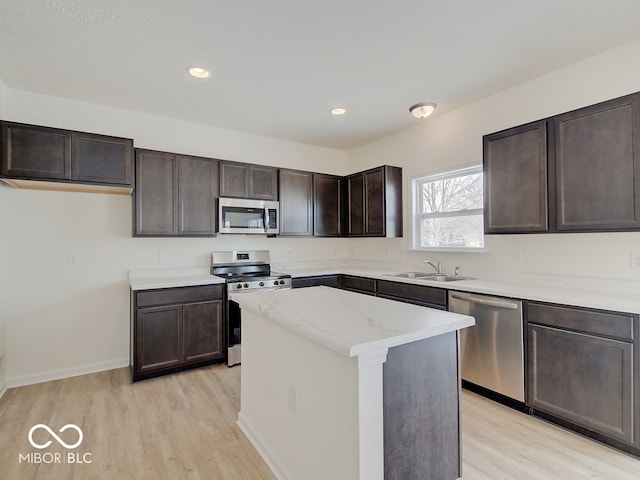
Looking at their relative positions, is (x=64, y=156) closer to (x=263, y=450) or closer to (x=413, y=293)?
(x=263, y=450)

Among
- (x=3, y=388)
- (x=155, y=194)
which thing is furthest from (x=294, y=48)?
(x=3, y=388)

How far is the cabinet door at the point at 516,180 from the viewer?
2.51 m

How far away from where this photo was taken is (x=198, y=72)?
8.79ft

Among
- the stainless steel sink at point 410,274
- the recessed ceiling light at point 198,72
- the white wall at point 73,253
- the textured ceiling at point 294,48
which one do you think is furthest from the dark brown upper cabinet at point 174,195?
the stainless steel sink at point 410,274

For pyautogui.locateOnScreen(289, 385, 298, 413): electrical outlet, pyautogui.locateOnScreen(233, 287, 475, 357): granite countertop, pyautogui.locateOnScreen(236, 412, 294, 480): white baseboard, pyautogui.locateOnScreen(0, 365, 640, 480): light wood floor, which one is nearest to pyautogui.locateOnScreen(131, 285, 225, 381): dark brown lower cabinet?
pyautogui.locateOnScreen(0, 365, 640, 480): light wood floor

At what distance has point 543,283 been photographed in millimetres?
2787

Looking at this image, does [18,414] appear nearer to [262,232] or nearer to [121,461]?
[121,461]

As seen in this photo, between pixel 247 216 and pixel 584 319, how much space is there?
10.7ft

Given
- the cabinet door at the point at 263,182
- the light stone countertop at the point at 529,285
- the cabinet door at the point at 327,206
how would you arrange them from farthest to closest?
the cabinet door at the point at 327,206
the cabinet door at the point at 263,182
the light stone countertop at the point at 529,285

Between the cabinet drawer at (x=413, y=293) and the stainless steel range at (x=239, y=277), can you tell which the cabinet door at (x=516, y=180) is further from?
the stainless steel range at (x=239, y=277)

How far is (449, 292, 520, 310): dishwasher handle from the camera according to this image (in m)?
2.48

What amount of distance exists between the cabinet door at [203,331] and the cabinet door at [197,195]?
32.4 inches

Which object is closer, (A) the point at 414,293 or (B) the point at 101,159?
(B) the point at 101,159

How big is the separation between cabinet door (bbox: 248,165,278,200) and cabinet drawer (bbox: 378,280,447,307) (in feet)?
5.73
